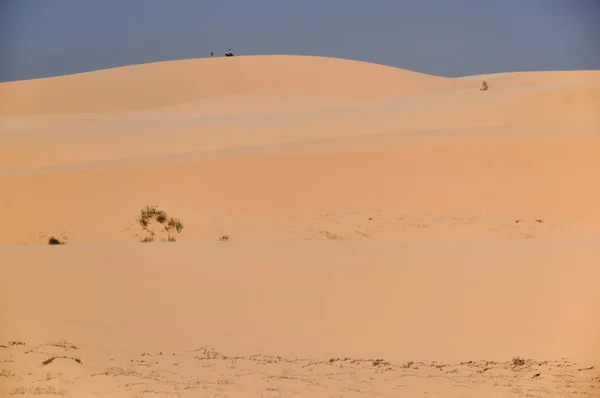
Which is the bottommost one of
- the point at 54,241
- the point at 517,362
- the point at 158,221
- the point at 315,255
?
the point at 517,362

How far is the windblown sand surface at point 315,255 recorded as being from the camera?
20.4 feet

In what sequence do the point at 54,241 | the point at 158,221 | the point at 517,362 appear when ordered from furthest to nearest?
the point at 158,221
the point at 54,241
the point at 517,362

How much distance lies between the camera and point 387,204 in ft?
51.9

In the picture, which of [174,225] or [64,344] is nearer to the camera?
[64,344]

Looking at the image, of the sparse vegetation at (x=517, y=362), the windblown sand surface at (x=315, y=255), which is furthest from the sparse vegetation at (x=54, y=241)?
the sparse vegetation at (x=517, y=362)

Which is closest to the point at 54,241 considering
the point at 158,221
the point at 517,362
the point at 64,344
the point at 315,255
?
the point at 158,221

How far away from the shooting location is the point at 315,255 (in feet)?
29.7

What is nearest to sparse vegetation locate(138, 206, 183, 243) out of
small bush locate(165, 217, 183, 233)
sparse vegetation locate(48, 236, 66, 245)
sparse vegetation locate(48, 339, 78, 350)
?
small bush locate(165, 217, 183, 233)

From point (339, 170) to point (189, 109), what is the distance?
20.7 meters

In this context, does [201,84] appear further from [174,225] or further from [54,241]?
[54,241]

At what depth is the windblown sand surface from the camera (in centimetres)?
622

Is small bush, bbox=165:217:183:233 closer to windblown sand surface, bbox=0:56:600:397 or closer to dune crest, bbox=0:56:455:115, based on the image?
windblown sand surface, bbox=0:56:600:397

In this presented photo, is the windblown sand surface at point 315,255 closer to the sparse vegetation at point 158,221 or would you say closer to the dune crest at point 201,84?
the sparse vegetation at point 158,221

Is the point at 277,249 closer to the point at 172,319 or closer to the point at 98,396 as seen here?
the point at 172,319
